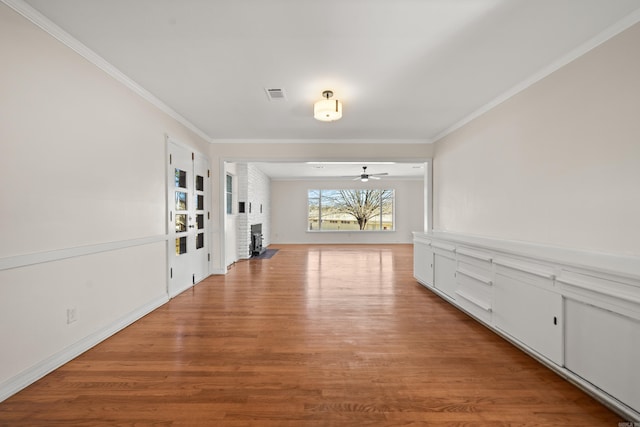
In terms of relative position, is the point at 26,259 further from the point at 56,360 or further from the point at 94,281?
the point at 56,360

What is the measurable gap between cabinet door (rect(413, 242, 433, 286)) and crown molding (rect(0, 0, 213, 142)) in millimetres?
4298

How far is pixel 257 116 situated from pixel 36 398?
3.58 m

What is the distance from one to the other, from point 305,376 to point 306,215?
8484mm

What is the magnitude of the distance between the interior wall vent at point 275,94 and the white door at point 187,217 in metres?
1.65

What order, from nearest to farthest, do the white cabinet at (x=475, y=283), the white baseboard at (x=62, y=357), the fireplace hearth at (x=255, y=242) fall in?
1. the white baseboard at (x=62, y=357)
2. the white cabinet at (x=475, y=283)
3. the fireplace hearth at (x=255, y=242)

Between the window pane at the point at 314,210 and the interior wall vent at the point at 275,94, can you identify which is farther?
the window pane at the point at 314,210

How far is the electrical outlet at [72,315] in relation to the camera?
2.18 m

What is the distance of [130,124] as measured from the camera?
2.96 m

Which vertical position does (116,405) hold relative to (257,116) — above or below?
below

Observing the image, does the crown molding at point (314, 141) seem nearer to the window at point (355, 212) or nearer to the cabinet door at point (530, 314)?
the cabinet door at point (530, 314)

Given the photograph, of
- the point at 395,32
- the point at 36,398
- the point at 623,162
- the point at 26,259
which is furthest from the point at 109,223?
the point at 623,162

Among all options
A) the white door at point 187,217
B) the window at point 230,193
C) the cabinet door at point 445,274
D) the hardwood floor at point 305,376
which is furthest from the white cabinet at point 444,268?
the window at point 230,193

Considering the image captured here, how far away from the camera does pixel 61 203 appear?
213cm

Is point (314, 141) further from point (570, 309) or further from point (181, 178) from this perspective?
point (570, 309)
